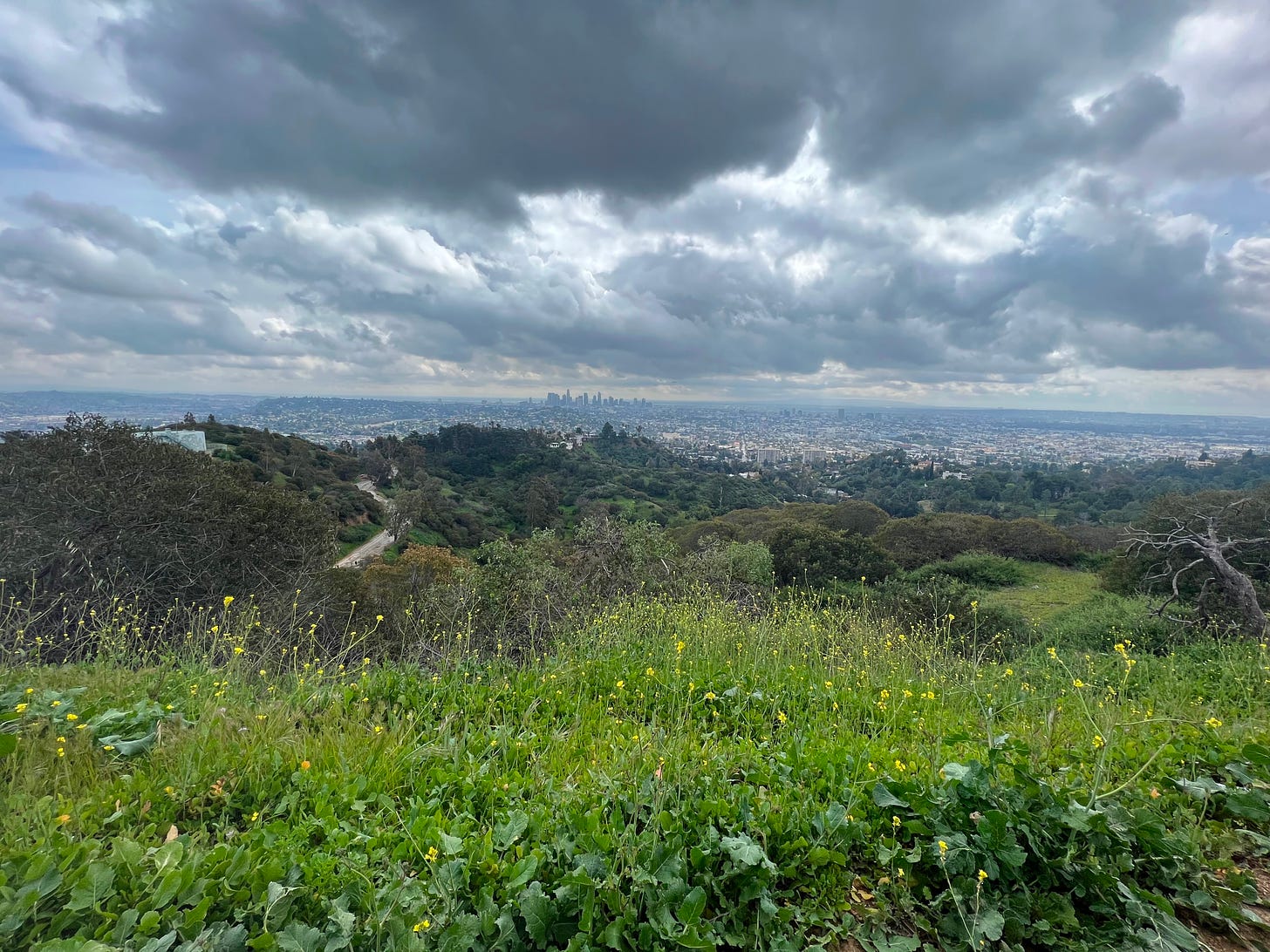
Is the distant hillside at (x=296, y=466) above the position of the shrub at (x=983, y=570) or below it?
above

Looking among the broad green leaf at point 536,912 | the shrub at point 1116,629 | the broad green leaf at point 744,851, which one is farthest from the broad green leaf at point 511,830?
the shrub at point 1116,629

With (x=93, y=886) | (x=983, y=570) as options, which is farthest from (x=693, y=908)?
(x=983, y=570)

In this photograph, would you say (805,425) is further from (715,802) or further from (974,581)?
(715,802)

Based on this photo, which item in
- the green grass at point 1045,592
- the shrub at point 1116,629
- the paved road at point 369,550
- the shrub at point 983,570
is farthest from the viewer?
the paved road at point 369,550

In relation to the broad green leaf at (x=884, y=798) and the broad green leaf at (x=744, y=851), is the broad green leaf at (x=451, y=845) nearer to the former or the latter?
the broad green leaf at (x=744, y=851)

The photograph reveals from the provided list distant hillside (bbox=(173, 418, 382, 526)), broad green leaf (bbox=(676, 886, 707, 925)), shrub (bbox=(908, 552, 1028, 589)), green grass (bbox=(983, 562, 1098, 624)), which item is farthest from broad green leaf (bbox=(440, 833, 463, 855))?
distant hillside (bbox=(173, 418, 382, 526))

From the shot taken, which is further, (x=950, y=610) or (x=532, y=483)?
(x=532, y=483)

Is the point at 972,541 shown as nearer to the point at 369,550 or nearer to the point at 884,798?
the point at 884,798

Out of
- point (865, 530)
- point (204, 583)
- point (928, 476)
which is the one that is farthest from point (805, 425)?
point (204, 583)
